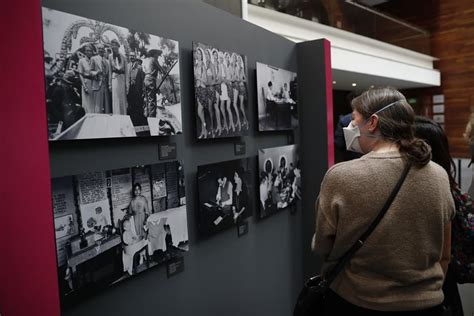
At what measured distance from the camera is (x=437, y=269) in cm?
163

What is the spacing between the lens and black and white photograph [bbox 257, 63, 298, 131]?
10.0 feet

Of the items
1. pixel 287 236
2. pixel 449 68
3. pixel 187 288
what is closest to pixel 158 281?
pixel 187 288

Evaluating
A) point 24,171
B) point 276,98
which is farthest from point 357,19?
point 24,171

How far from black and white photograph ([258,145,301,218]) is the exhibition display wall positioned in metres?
0.02

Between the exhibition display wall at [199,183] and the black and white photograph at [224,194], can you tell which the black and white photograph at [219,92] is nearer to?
the exhibition display wall at [199,183]

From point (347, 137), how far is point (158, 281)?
137 centimetres

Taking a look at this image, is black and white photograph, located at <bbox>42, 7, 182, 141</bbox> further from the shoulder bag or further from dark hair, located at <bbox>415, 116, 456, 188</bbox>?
dark hair, located at <bbox>415, 116, 456, 188</bbox>

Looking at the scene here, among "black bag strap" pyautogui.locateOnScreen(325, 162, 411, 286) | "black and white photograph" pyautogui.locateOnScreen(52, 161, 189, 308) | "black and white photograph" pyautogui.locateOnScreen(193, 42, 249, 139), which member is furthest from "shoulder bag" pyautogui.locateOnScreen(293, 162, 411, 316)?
"black and white photograph" pyautogui.locateOnScreen(193, 42, 249, 139)

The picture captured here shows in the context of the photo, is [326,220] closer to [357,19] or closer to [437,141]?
[437,141]

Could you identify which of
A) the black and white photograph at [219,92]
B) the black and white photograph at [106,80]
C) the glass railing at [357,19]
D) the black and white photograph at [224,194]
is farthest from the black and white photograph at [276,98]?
the glass railing at [357,19]

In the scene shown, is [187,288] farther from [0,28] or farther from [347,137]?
[0,28]

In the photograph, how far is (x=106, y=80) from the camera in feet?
5.66

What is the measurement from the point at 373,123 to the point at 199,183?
1.15 meters

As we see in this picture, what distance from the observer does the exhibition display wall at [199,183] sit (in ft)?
5.44
